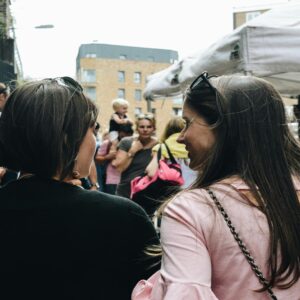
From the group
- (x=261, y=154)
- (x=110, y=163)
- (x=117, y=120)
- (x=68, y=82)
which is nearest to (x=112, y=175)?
(x=110, y=163)

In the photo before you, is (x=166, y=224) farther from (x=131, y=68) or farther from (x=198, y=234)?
(x=131, y=68)

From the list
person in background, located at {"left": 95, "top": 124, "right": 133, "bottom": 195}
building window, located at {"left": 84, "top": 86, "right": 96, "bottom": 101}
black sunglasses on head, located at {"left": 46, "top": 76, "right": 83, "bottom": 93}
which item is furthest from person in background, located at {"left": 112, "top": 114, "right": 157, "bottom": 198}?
black sunglasses on head, located at {"left": 46, "top": 76, "right": 83, "bottom": 93}

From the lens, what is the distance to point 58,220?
150 cm

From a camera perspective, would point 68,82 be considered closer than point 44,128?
No

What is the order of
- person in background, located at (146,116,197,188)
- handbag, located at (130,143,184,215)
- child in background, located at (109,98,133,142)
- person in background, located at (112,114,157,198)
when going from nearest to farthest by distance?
handbag, located at (130,143,184,215)
person in background, located at (146,116,197,188)
person in background, located at (112,114,157,198)
child in background, located at (109,98,133,142)

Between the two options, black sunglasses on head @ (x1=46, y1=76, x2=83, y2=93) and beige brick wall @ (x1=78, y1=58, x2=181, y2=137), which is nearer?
black sunglasses on head @ (x1=46, y1=76, x2=83, y2=93)

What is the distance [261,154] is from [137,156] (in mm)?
4248

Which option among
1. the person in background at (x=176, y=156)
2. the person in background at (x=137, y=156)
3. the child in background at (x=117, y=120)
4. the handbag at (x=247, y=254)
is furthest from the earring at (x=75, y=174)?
the child in background at (x=117, y=120)

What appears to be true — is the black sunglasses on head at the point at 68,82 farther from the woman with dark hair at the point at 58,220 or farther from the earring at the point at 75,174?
the earring at the point at 75,174

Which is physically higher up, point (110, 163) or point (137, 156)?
point (137, 156)

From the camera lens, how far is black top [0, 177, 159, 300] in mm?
1499

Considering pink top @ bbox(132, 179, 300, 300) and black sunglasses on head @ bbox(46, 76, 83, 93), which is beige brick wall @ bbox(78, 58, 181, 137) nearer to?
black sunglasses on head @ bbox(46, 76, 83, 93)

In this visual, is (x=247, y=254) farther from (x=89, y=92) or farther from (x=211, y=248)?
(x=89, y=92)

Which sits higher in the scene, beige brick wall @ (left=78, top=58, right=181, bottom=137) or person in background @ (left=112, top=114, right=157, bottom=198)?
person in background @ (left=112, top=114, right=157, bottom=198)
